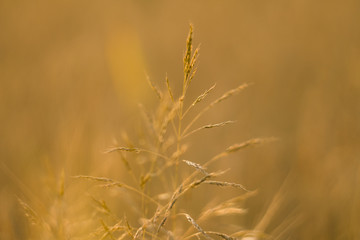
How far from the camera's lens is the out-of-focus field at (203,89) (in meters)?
2.07

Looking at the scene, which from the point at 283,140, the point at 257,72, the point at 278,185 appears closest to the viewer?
the point at 278,185

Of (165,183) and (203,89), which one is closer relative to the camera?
(165,183)

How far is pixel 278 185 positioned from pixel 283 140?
19.5 inches

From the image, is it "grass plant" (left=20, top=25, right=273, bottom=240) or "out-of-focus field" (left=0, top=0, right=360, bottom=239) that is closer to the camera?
"grass plant" (left=20, top=25, right=273, bottom=240)

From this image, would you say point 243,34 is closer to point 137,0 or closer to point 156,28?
point 156,28

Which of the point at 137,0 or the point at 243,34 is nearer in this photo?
the point at 243,34

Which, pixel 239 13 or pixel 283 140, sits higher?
pixel 239 13

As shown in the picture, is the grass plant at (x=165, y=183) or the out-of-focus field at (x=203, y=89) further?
the out-of-focus field at (x=203, y=89)

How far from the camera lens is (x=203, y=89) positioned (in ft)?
11.1

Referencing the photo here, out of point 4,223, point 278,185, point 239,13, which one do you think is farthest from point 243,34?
point 4,223

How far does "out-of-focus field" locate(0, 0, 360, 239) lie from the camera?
2.07 meters

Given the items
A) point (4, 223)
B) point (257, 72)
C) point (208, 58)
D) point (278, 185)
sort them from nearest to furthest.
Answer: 1. point (4, 223)
2. point (278, 185)
3. point (257, 72)
4. point (208, 58)

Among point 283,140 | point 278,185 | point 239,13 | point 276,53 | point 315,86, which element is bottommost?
point 278,185

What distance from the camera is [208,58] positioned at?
12.8 ft
